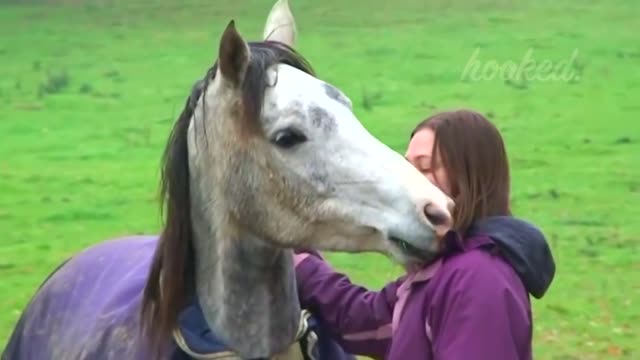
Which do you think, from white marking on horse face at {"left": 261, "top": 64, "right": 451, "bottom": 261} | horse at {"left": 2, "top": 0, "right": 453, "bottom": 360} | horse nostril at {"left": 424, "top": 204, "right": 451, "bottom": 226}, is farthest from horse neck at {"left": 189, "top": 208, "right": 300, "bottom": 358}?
horse nostril at {"left": 424, "top": 204, "right": 451, "bottom": 226}

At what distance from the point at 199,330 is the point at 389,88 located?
1194 centimetres

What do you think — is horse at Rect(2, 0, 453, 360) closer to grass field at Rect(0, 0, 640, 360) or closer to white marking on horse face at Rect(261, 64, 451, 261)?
white marking on horse face at Rect(261, 64, 451, 261)

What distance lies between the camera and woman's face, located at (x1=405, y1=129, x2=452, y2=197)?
358cm

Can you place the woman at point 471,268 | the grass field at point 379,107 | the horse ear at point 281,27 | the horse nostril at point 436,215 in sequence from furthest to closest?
1. the grass field at point 379,107
2. the horse ear at point 281,27
3. the woman at point 471,268
4. the horse nostril at point 436,215

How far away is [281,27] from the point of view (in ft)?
12.9

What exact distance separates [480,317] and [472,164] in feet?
1.21

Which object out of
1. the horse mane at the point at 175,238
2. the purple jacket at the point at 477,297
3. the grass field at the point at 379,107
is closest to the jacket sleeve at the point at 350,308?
the purple jacket at the point at 477,297

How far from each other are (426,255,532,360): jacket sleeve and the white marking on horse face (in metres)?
0.13

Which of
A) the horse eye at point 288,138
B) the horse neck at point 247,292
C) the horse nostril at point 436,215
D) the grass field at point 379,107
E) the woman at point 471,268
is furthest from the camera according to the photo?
the grass field at point 379,107

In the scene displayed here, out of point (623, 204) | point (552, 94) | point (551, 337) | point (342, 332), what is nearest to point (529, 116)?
point (552, 94)

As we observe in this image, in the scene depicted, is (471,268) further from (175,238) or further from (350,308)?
(175,238)

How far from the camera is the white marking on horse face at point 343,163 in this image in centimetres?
337

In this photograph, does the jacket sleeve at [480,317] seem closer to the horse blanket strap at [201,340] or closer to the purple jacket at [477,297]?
the purple jacket at [477,297]

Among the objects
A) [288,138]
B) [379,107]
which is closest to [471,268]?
[288,138]
